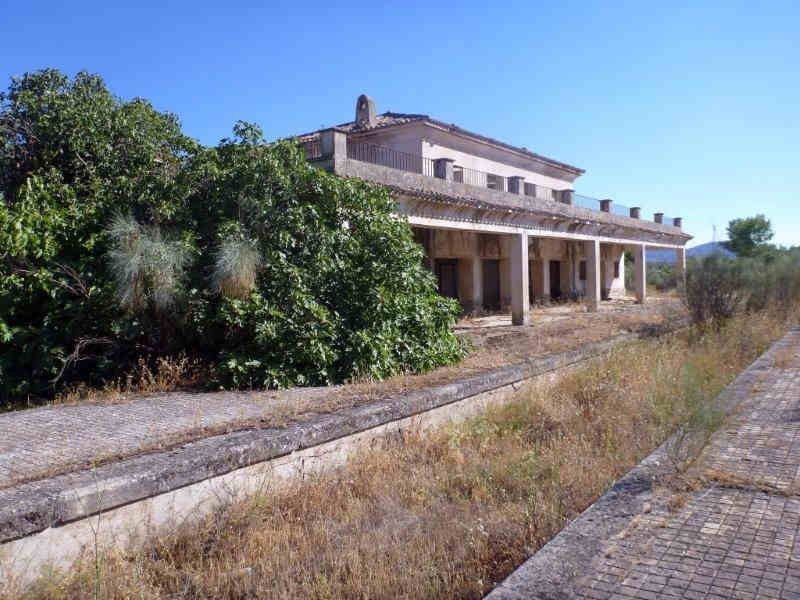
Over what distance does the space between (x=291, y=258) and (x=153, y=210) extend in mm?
1807

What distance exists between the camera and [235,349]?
7445 millimetres

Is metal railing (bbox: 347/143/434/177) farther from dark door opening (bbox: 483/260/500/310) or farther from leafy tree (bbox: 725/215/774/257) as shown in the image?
leafy tree (bbox: 725/215/774/257)

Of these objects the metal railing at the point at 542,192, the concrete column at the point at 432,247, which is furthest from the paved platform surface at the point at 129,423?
the metal railing at the point at 542,192

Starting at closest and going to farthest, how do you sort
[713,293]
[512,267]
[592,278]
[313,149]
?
[313,149] < [713,293] < [512,267] < [592,278]

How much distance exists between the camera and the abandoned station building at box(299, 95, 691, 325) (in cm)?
1259

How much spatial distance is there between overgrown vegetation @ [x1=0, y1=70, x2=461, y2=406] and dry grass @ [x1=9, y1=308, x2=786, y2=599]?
2040mm

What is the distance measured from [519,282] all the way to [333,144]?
23.3 ft

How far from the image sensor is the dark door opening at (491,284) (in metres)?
20.0

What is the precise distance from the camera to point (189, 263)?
24.5 feet

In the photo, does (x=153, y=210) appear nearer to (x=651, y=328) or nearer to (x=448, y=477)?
(x=448, y=477)

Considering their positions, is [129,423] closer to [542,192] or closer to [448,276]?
[448,276]

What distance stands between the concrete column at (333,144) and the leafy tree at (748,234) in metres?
39.8

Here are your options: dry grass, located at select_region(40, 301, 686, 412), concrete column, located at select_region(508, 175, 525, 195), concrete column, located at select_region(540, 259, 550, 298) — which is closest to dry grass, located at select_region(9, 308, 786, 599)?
dry grass, located at select_region(40, 301, 686, 412)

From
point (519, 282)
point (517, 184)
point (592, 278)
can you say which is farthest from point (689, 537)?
point (592, 278)
